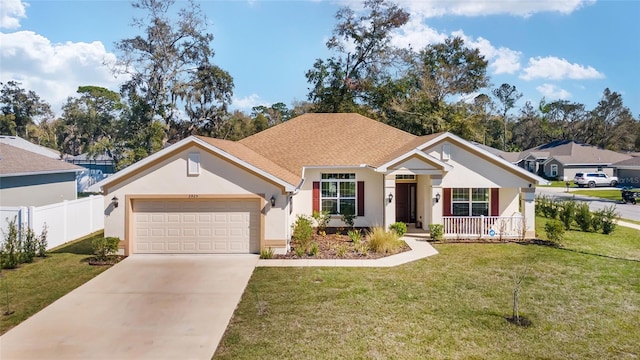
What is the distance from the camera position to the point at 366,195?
18.1m

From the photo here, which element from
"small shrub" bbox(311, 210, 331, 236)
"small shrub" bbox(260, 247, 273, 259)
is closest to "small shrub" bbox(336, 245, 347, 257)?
"small shrub" bbox(260, 247, 273, 259)

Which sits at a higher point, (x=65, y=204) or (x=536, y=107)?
(x=536, y=107)

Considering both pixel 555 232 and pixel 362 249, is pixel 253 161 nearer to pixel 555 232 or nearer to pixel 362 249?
pixel 362 249

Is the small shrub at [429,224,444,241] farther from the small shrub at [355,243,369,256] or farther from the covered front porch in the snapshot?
the small shrub at [355,243,369,256]

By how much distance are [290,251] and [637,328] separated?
384 inches

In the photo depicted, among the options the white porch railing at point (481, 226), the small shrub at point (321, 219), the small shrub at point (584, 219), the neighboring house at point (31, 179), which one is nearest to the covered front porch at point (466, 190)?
the white porch railing at point (481, 226)

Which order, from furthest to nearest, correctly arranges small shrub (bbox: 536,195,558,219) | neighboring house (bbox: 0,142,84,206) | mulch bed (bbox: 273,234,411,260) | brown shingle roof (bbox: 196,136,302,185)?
small shrub (bbox: 536,195,558,219) < neighboring house (bbox: 0,142,84,206) < brown shingle roof (bbox: 196,136,302,185) < mulch bed (bbox: 273,234,411,260)

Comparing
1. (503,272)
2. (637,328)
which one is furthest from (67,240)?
(637,328)

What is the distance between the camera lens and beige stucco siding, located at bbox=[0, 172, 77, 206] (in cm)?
1783

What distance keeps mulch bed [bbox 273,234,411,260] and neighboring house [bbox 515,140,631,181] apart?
4791cm

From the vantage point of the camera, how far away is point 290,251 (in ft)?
45.3

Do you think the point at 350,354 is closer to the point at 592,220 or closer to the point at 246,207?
the point at 246,207

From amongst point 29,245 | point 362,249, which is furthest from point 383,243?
point 29,245

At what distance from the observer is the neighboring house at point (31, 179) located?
17812 millimetres
